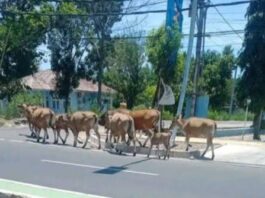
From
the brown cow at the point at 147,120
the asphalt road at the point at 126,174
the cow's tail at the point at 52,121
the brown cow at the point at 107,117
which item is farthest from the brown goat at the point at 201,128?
the cow's tail at the point at 52,121

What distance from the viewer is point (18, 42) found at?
5059cm

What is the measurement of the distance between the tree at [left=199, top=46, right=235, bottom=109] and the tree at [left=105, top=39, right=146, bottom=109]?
24086 mm

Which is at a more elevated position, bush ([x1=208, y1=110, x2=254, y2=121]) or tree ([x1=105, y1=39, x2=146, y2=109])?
tree ([x1=105, y1=39, x2=146, y2=109])

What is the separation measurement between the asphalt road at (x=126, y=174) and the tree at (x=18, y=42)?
32830 millimetres

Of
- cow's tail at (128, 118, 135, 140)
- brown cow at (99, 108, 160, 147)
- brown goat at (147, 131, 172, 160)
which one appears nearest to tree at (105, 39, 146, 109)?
brown cow at (99, 108, 160, 147)

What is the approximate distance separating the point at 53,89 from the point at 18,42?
380 inches

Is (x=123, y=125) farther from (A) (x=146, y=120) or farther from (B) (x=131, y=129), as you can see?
(A) (x=146, y=120)

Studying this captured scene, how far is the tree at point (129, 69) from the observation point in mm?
52656

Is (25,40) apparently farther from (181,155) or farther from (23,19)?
(181,155)

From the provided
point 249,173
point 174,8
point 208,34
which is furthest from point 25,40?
point 249,173

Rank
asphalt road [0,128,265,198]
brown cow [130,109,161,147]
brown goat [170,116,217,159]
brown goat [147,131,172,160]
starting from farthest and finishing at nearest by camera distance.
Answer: brown cow [130,109,161,147], brown goat [170,116,217,159], brown goat [147,131,172,160], asphalt road [0,128,265,198]

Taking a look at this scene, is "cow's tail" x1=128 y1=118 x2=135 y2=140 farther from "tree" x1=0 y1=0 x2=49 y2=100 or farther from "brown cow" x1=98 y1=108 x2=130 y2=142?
"tree" x1=0 y1=0 x2=49 y2=100

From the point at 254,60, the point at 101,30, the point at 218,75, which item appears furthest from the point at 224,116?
the point at 254,60

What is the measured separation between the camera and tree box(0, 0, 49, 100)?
49750mm
